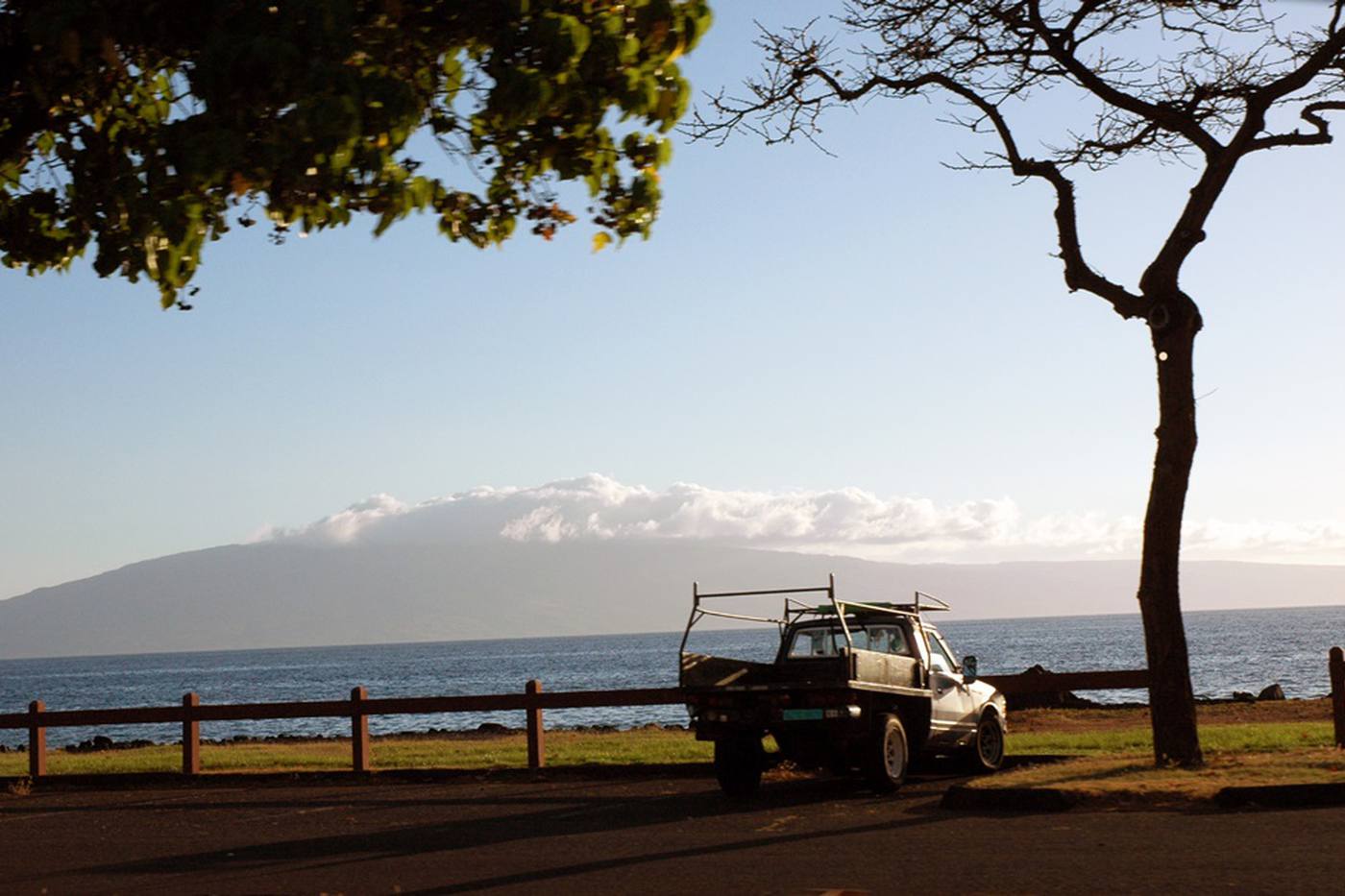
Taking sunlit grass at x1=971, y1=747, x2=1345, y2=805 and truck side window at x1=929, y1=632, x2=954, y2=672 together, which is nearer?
sunlit grass at x1=971, y1=747, x2=1345, y2=805

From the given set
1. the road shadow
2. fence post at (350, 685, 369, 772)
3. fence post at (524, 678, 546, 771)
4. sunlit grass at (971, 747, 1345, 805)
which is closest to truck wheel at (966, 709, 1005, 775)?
the road shadow

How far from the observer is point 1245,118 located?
55.5 feet

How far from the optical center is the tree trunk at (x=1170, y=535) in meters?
16.4

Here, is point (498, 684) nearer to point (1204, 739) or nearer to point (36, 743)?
point (36, 743)

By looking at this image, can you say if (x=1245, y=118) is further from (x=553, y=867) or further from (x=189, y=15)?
(x=189, y=15)

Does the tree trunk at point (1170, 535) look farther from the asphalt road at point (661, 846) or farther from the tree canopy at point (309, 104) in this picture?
the tree canopy at point (309, 104)

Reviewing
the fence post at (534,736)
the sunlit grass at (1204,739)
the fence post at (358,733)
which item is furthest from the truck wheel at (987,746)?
the fence post at (358,733)

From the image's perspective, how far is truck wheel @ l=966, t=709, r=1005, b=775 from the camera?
18188 millimetres

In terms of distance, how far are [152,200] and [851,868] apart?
20.9ft

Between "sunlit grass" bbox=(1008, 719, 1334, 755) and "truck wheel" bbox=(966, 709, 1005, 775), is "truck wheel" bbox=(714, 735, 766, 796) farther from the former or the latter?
"sunlit grass" bbox=(1008, 719, 1334, 755)

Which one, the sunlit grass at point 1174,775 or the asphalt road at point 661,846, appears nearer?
the asphalt road at point 661,846

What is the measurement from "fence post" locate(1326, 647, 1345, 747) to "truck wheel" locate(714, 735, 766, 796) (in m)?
6.71

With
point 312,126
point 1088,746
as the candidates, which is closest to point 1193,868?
point 312,126

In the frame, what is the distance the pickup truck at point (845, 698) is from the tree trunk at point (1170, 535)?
6.77 feet
